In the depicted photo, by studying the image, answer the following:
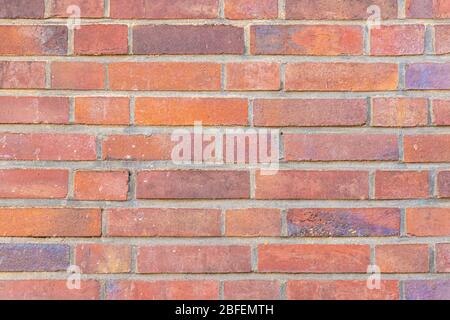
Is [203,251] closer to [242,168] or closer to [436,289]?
[242,168]

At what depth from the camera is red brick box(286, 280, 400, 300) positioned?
1.65 m

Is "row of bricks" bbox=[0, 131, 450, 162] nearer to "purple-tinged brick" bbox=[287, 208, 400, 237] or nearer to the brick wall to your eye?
the brick wall

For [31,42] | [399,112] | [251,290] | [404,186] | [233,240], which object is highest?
[31,42]

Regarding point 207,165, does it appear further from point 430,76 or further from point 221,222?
point 430,76

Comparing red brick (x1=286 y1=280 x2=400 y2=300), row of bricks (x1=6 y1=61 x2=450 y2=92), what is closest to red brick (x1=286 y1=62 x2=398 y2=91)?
row of bricks (x1=6 y1=61 x2=450 y2=92)

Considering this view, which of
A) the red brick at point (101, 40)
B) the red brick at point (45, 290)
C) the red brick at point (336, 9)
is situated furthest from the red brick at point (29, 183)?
the red brick at point (336, 9)

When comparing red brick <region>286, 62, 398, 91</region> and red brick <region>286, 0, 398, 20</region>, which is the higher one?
red brick <region>286, 0, 398, 20</region>

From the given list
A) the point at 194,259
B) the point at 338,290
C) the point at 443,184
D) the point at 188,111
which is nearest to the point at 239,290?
the point at 194,259

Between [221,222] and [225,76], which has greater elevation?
[225,76]

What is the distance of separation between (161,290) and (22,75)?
613mm

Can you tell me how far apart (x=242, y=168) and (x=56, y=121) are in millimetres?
459

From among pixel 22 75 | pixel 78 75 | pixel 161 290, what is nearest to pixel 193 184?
pixel 161 290

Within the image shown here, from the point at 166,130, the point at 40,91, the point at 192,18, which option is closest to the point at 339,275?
the point at 166,130

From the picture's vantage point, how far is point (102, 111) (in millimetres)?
1650
